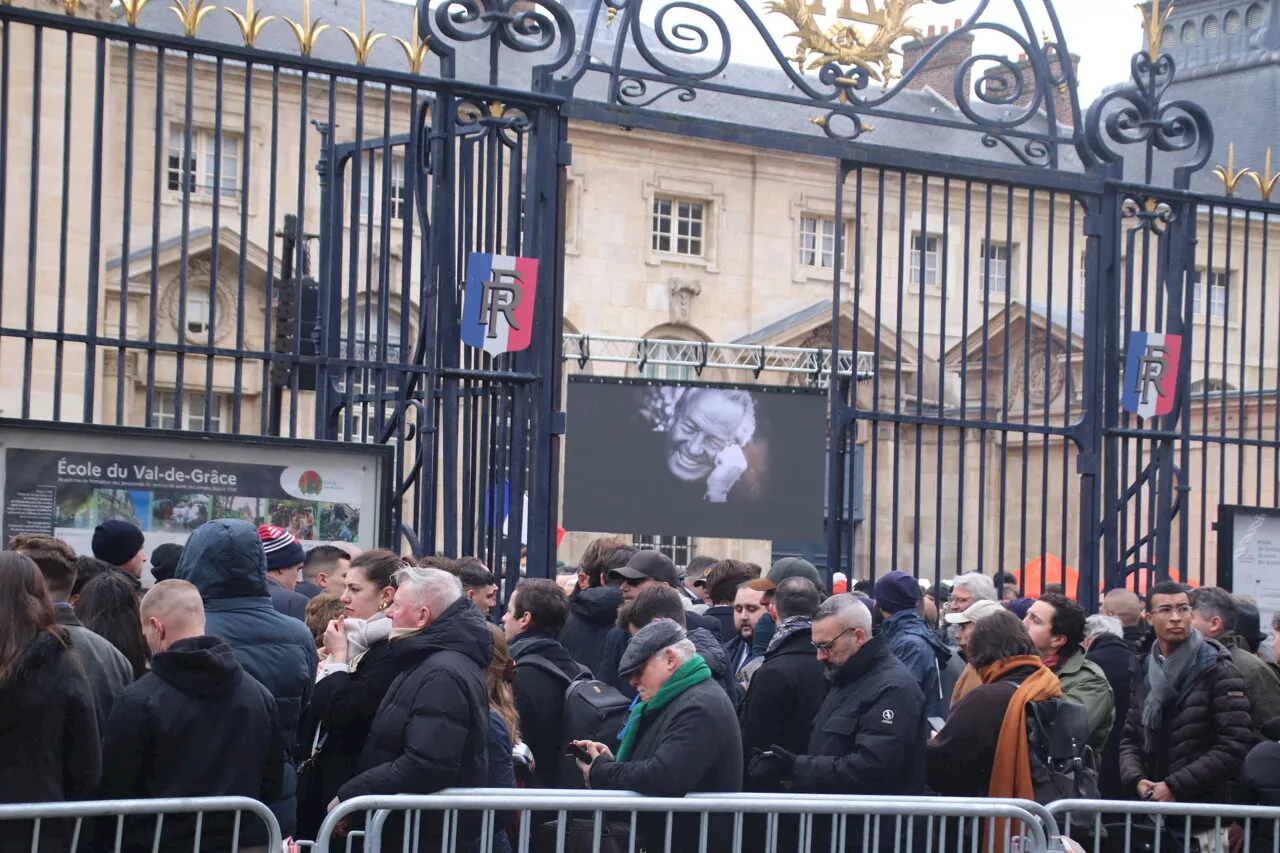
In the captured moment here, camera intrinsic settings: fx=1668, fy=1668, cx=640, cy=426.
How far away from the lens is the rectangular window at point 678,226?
96.0ft

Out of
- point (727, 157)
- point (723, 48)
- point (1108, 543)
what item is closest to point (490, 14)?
point (723, 48)

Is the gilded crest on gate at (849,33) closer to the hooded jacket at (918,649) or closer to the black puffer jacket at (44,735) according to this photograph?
the hooded jacket at (918,649)

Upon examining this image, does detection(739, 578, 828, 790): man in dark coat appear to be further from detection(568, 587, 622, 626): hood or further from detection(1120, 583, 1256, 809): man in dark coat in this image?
detection(1120, 583, 1256, 809): man in dark coat

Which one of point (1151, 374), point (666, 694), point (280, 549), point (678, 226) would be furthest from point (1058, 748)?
point (678, 226)

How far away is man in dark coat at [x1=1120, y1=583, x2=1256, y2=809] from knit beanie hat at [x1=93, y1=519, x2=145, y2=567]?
4.21 metres

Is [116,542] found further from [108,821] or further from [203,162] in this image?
[203,162]

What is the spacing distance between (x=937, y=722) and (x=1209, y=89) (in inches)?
1181

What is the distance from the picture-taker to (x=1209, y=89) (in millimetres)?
34000

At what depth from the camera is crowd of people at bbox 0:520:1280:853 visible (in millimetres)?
4738

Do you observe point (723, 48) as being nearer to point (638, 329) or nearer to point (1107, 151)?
point (1107, 151)

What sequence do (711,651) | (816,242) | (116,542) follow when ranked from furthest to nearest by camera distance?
1. (816,242)
2. (116,542)
3. (711,651)

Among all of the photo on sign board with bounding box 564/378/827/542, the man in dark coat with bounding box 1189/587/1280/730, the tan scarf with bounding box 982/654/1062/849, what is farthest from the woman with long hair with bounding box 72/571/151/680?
the photo on sign board with bounding box 564/378/827/542

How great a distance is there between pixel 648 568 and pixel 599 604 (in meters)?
0.30

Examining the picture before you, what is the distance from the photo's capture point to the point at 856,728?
579cm
